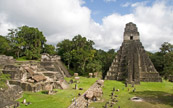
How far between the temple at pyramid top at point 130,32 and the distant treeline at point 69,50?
1056 cm

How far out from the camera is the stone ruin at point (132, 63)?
27562 mm

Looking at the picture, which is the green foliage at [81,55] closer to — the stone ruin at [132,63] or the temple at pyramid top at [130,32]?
the stone ruin at [132,63]

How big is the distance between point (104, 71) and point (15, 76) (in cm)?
2701

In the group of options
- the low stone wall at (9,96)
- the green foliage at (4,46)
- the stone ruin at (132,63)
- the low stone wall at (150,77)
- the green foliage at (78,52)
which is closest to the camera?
the low stone wall at (9,96)

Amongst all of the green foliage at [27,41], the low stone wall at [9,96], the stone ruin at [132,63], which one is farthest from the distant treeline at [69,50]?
the low stone wall at [9,96]

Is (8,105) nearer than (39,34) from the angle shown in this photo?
Yes

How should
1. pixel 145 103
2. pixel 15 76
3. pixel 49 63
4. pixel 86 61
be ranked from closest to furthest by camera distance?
pixel 145 103
pixel 15 76
pixel 49 63
pixel 86 61

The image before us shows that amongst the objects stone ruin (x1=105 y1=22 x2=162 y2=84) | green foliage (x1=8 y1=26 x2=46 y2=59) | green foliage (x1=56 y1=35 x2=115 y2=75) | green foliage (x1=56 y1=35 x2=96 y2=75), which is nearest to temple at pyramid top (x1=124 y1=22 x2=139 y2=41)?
stone ruin (x1=105 y1=22 x2=162 y2=84)

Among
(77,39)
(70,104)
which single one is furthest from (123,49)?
(70,104)

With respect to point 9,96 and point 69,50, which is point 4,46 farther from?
point 9,96

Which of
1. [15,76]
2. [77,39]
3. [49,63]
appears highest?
[77,39]

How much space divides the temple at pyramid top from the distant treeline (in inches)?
416

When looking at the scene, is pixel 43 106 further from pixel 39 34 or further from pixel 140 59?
pixel 39 34

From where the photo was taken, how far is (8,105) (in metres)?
11.1
